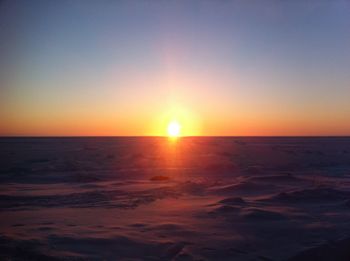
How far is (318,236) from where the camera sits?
11320 mm

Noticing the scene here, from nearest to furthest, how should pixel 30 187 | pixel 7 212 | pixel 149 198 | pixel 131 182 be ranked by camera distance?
1. pixel 7 212
2. pixel 149 198
3. pixel 30 187
4. pixel 131 182

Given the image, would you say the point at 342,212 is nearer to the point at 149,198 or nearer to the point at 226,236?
the point at 226,236

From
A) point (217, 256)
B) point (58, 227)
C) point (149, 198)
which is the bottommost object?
point (217, 256)

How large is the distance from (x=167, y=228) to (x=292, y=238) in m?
3.14

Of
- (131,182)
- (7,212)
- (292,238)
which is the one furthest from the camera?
(131,182)

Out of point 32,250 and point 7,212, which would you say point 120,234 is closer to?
point 32,250

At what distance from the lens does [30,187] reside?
2109 cm

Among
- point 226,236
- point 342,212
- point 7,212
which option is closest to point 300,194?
point 342,212

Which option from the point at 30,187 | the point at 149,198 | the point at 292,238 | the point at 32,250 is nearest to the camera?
the point at 32,250

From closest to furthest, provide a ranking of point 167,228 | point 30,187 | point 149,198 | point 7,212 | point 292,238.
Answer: point 292,238 < point 167,228 < point 7,212 < point 149,198 < point 30,187

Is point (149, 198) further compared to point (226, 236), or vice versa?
point (149, 198)

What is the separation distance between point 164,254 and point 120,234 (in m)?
1.85

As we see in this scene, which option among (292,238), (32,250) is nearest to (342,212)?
(292,238)

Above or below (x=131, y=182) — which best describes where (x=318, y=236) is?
below
